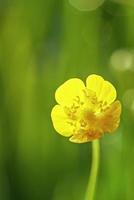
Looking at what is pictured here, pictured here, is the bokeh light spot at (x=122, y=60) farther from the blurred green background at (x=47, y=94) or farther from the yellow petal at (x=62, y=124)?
the yellow petal at (x=62, y=124)

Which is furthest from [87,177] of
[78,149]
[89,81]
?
[89,81]

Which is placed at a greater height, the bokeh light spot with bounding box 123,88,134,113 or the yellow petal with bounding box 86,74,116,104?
the yellow petal with bounding box 86,74,116,104

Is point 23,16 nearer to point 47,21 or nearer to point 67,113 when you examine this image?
point 47,21

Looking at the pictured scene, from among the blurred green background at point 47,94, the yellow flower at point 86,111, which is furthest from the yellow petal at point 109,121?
the blurred green background at point 47,94

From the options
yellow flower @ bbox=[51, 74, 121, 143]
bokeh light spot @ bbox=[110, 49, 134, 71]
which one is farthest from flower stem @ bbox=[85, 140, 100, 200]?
bokeh light spot @ bbox=[110, 49, 134, 71]

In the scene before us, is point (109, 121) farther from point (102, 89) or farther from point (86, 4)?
point (86, 4)

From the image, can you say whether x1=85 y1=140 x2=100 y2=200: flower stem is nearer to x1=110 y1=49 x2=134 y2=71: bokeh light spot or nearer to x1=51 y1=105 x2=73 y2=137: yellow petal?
x1=51 y1=105 x2=73 y2=137: yellow petal
